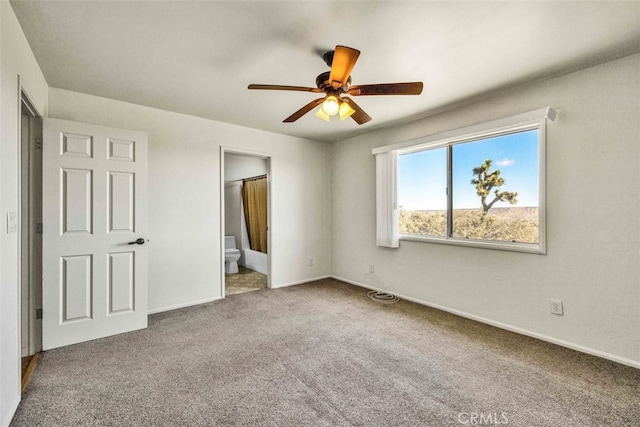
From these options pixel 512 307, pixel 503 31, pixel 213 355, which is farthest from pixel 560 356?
pixel 213 355

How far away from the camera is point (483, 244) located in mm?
2949

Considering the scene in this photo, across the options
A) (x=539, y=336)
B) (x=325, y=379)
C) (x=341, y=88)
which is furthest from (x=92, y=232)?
(x=539, y=336)

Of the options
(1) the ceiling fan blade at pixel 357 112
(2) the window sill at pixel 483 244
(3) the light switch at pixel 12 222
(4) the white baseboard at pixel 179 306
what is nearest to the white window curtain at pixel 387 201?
(2) the window sill at pixel 483 244

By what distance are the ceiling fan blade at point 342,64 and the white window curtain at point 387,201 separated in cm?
201

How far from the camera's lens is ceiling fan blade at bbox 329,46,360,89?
1608mm

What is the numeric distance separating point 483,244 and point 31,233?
414 centimetres

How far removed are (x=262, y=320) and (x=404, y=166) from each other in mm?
2618

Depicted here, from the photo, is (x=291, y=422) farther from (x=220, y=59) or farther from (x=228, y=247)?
(x=228, y=247)

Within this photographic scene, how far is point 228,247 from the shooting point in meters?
5.76

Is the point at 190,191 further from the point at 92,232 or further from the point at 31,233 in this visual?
the point at 31,233

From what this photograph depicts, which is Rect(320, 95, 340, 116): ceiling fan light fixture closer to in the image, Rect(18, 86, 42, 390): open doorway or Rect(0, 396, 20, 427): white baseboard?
Rect(18, 86, 42, 390): open doorway

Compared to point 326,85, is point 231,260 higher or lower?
lower

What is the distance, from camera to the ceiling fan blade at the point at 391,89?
1915 millimetres

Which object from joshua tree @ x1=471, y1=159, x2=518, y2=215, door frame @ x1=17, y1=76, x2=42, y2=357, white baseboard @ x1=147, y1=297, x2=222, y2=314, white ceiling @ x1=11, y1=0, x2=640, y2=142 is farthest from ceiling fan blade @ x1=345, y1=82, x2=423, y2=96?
white baseboard @ x1=147, y1=297, x2=222, y2=314
